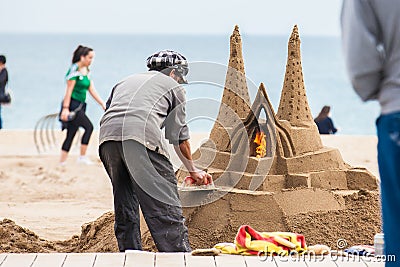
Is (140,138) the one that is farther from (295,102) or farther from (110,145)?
(295,102)

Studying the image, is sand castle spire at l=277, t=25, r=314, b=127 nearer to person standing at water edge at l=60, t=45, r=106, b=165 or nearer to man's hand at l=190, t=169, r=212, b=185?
man's hand at l=190, t=169, r=212, b=185

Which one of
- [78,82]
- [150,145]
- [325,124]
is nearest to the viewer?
[150,145]

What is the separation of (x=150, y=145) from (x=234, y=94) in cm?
153

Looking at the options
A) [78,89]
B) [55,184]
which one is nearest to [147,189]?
[78,89]

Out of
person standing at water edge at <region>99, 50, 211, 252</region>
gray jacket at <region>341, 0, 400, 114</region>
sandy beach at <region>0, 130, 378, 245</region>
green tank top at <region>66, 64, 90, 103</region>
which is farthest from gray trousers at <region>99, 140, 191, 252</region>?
green tank top at <region>66, 64, 90, 103</region>

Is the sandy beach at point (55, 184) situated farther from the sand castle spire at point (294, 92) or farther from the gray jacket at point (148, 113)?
the sand castle spire at point (294, 92)

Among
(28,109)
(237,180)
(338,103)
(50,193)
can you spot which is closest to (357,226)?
(237,180)

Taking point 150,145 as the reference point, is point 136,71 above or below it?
below

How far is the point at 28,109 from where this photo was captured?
44.8 m

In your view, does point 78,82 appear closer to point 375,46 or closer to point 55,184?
point 55,184

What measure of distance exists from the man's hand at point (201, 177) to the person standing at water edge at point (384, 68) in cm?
295

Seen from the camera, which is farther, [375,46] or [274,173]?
[274,173]

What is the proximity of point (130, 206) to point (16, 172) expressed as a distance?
682 centimetres

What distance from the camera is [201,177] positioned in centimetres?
661
